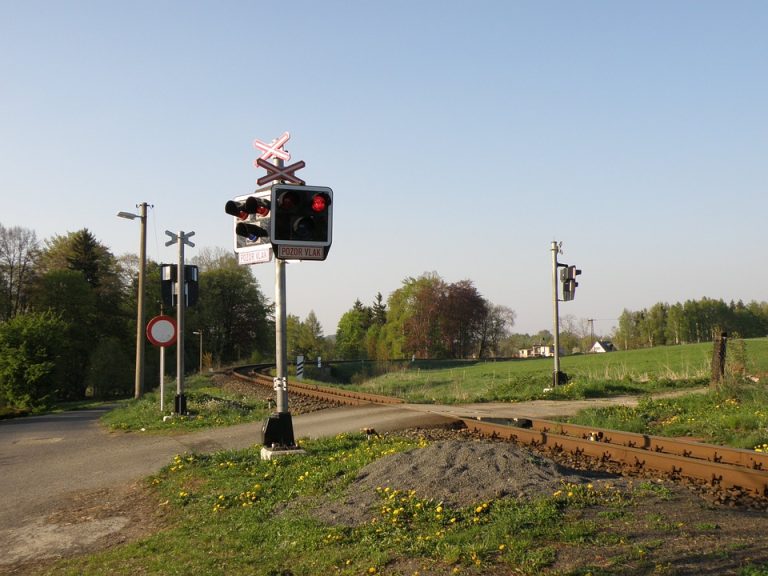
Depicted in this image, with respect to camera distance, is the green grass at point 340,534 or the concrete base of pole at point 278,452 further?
the concrete base of pole at point 278,452

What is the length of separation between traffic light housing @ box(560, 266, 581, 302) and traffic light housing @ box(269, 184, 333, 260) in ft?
51.2

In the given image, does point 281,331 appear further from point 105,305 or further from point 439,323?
point 439,323

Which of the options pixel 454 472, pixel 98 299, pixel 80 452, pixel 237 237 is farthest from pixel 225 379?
pixel 98 299

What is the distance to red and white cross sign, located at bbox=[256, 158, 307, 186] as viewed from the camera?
10203 millimetres

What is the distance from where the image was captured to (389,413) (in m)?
16.2

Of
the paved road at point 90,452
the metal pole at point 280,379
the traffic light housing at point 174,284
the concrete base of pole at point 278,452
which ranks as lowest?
the paved road at point 90,452

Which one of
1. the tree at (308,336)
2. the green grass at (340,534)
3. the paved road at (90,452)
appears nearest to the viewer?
the green grass at (340,534)

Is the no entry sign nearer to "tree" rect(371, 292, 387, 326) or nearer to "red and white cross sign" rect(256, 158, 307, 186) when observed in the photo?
"red and white cross sign" rect(256, 158, 307, 186)

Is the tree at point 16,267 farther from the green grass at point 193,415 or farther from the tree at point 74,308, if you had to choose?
the green grass at point 193,415

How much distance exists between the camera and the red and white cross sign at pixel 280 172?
10203 millimetres

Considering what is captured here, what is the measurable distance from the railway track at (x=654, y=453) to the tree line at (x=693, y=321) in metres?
117

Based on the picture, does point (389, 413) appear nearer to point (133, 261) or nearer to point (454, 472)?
point (454, 472)

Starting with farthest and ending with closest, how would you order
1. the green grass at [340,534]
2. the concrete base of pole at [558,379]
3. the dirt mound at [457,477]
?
the concrete base of pole at [558,379], the dirt mound at [457,477], the green grass at [340,534]

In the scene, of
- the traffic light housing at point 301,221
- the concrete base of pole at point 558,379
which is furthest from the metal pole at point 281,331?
the concrete base of pole at point 558,379
